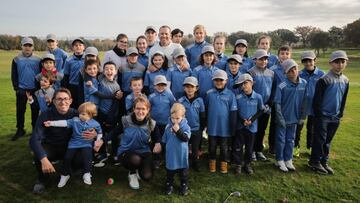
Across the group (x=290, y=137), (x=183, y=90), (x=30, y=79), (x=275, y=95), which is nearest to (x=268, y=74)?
(x=275, y=95)

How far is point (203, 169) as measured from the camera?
7039 millimetres

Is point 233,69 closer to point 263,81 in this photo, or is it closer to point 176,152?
point 263,81

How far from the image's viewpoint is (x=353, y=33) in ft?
237

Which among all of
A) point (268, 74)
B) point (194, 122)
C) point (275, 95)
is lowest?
point (194, 122)

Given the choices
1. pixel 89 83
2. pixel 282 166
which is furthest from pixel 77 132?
pixel 282 166

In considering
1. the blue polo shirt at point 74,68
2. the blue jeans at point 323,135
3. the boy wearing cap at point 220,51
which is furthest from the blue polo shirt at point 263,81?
the blue polo shirt at point 74,68

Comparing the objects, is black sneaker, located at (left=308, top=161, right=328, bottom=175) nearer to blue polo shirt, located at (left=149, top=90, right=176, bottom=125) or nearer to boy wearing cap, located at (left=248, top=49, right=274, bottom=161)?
boy wearing cap, located at (left=248, top=49, right=274, bottom=161)

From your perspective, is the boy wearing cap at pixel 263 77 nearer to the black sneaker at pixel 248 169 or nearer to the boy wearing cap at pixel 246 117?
the boy wearing cap at pixel 246 117

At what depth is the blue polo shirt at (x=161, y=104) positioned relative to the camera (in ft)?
22.4

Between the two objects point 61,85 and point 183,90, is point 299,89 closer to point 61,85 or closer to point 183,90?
point 183,90

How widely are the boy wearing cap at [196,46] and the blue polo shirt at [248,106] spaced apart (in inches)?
79.6

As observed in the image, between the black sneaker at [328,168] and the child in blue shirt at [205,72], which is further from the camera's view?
the child in blue shirt at [205,72]

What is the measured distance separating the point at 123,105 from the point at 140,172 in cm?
201

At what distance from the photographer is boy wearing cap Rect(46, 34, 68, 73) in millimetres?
8641
